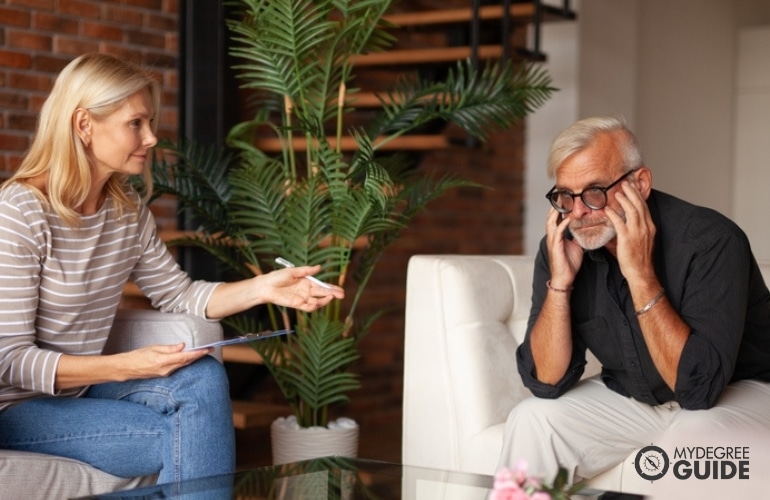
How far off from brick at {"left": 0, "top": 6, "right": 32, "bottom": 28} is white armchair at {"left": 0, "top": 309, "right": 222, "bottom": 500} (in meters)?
1.53

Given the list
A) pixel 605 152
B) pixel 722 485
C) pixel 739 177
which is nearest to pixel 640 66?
pixel 739 177

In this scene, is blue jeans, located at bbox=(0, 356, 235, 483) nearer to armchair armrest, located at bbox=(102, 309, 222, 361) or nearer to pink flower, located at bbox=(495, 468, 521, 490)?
armchair armrest, located at bbox=(102, 309, 222, 361)

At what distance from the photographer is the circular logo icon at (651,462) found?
245 cm

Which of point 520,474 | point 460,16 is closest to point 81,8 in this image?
point 460,16

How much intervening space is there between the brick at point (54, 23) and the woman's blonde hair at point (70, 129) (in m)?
1.56

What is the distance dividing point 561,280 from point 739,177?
16.1 feet

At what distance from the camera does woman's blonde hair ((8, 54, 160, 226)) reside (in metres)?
2.39

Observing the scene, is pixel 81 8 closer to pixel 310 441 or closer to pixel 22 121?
pixel 22 121

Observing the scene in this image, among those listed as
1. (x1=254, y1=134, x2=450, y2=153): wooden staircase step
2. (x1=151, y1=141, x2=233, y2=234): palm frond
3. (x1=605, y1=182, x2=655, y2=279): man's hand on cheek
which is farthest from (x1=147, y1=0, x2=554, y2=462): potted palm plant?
(x1=605, y1=182, x2=655, y2=279): man's hand on cheek

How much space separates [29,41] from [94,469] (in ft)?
6.63

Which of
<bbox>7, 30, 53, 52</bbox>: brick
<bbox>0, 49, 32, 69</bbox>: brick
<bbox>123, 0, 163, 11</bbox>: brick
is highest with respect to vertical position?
<bbox>123, 0, 163, 11</bbox>: brick

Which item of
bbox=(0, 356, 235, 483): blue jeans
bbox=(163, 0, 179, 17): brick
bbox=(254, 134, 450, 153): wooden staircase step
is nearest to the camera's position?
bbox=(0, 356, 235, 483): blue jeans

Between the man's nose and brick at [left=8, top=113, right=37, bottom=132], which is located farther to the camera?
brick at [left=8, top=113, right=37, bottom=132]

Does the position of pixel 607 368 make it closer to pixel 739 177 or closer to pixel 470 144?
pixel 470 144
